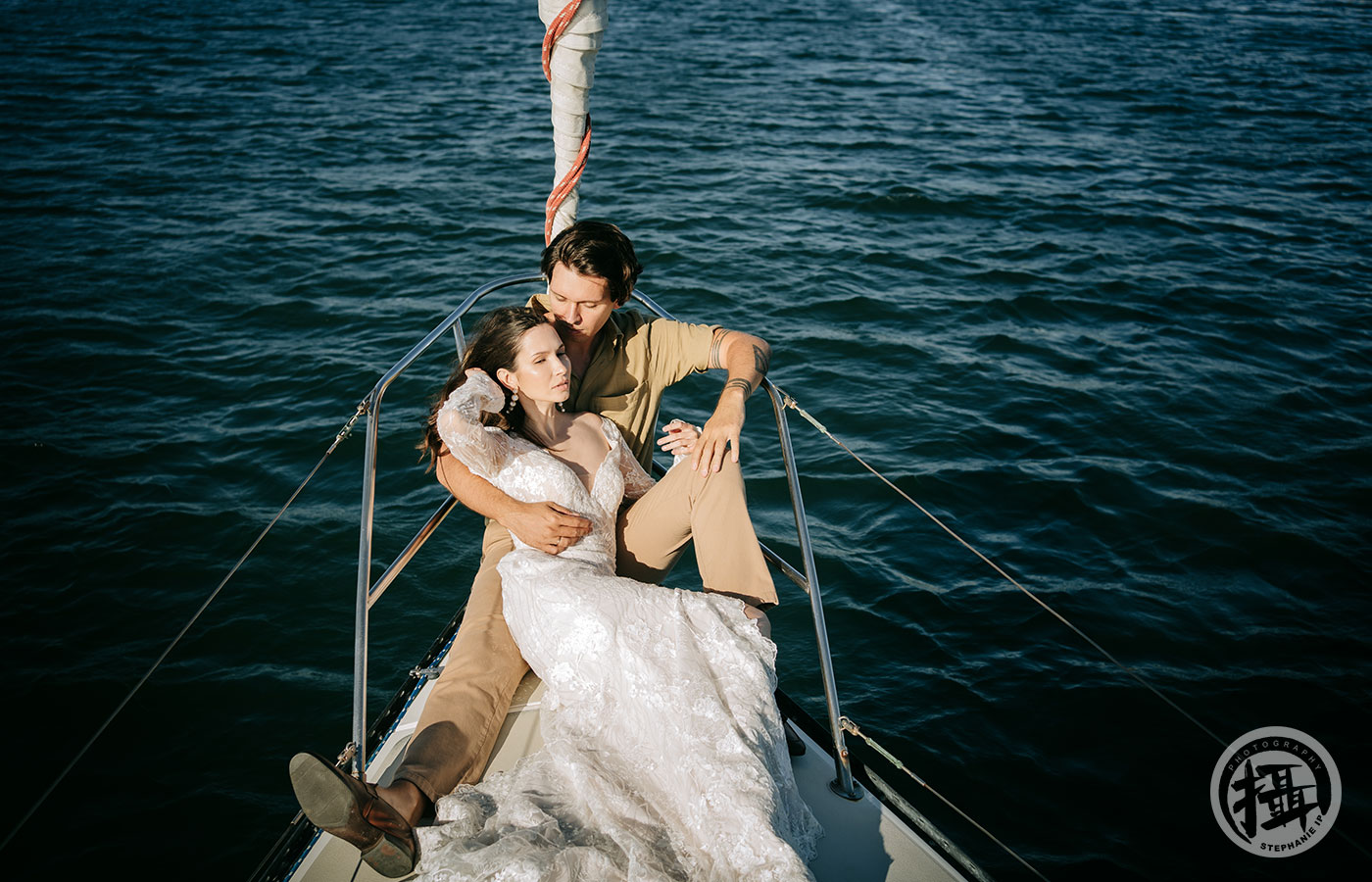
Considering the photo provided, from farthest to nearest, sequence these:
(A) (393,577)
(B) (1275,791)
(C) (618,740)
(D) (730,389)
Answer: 1. (B) (1275,791)
2. (D) (730,389)
3. (A) (393,577)
4. (C) (618,740)

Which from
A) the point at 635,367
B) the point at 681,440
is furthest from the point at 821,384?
the point at 681,440

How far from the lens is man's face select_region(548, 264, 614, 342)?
3178 mm

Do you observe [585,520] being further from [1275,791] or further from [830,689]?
[1275,791]

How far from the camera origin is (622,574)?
126 inches

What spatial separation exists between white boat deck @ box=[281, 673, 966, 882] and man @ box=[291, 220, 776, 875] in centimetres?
9

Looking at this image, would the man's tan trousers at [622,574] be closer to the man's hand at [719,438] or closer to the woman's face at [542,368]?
the man's hand at [719,438]

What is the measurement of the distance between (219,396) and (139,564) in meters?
1.82

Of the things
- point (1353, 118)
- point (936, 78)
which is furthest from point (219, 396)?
point (1353, 118)

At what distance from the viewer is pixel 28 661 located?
4414 millimetres

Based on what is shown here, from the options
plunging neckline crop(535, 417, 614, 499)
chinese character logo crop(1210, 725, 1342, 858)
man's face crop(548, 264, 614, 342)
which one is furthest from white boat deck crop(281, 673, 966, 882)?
chinese character logo crop(1210, 725, 1342, 858)

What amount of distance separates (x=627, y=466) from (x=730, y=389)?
1.56 ft

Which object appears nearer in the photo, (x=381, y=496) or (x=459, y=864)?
(x=459, y=864)

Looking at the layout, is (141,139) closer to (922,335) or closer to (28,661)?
(28,661)

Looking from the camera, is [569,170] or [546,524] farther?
[569,170]
